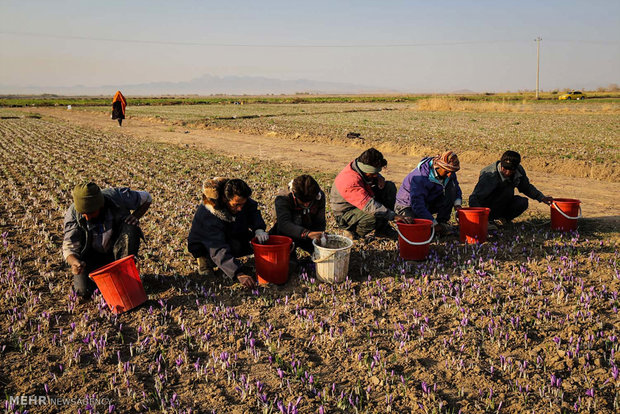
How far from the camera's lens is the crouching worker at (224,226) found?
513 centimetres

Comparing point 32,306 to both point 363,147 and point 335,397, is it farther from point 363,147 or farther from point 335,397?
point 363,147

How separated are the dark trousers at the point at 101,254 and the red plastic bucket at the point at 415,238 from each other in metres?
3.26

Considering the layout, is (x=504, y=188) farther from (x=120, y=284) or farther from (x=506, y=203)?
(x=120, y=284)

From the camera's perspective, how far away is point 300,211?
19.1 feet

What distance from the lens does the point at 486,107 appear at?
41156mm

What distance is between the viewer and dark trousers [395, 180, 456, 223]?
6922 millimetres

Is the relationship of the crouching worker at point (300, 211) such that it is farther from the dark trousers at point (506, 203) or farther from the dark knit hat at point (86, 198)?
the dark trousers at point (506, 203)

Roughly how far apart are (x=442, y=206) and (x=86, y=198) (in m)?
5.09

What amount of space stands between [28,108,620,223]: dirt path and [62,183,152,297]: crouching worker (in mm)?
7447

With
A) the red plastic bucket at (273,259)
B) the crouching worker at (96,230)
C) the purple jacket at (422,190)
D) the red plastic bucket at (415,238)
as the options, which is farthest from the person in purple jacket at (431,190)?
the crouching worker at (96,230)

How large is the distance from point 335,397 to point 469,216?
394 cm

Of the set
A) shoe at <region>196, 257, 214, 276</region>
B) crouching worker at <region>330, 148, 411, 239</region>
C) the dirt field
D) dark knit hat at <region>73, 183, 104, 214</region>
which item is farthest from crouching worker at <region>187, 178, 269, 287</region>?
crouching worker at <region>330, 148, 411, 239</region>

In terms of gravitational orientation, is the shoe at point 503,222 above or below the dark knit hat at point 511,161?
below

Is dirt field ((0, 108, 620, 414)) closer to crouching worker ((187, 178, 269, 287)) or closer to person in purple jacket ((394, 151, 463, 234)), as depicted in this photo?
crouching worker ((187, 178, 269, 287))
